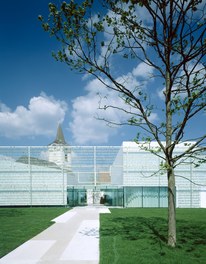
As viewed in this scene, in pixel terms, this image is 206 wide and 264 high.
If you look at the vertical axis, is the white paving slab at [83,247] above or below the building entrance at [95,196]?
above

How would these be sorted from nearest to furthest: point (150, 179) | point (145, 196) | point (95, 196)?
point (145, 196) → point (150, 179) → point (95, 196)

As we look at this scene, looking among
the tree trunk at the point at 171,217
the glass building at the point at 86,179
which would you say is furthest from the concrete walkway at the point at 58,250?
the glass building at the point at 86,179

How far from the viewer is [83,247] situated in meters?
8.66

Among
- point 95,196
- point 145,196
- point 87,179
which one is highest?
point 87,179

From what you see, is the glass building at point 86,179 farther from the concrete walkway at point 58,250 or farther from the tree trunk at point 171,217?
the tree trunk at point 171,217

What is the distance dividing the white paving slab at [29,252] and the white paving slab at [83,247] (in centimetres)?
67

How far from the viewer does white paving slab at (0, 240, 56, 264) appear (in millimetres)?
7073

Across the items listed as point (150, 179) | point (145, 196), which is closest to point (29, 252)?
point (145, 196)

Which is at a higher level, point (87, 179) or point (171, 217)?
point (171, 217)

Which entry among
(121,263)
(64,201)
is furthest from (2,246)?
(64,201)

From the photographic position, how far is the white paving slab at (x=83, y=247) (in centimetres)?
744

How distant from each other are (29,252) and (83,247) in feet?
5.37

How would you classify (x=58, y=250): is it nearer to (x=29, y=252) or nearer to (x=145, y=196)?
(x=29, y=252)

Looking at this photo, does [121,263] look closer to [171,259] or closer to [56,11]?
[171,259]
